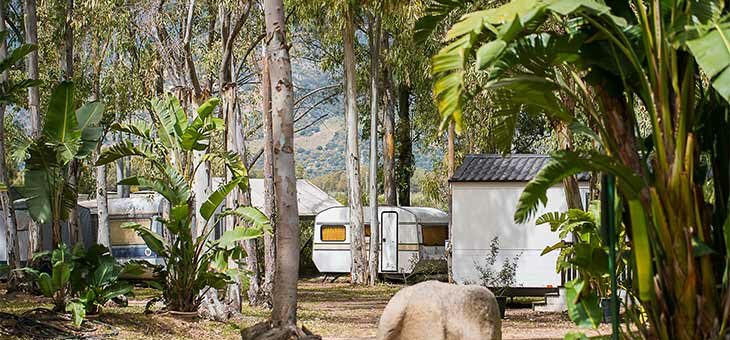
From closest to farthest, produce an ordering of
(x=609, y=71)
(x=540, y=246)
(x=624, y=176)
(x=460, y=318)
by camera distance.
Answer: (x=624, y=176), (x=609, y=71), (x=460, y=318), (x=540, y=246)

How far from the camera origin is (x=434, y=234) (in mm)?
27219

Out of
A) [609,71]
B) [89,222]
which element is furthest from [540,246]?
[89,222]

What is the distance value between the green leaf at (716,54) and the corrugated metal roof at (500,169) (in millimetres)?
11059

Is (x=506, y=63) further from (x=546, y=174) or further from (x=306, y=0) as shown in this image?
(x=306, y=0)

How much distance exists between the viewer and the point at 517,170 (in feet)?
60.2

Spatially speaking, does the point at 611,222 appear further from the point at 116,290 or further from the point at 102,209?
the point at 102,209

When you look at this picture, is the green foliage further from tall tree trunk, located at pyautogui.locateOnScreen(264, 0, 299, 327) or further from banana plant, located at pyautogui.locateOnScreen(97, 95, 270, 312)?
tall tree trunk, located at pyautogui.locateOnScreen(264, 0, 299, 327)

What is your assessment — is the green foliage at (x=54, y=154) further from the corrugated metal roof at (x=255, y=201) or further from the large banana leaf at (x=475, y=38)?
the corrugated metal roof at (x=255, y=201)

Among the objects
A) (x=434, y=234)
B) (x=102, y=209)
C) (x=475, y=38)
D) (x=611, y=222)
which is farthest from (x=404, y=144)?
(x=475, y=38)

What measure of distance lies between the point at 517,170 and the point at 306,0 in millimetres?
5853

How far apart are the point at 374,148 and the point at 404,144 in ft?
17.2

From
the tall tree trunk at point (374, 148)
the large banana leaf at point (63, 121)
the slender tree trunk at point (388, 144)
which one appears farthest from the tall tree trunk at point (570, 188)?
the slender tree trunk at point (388, 144)

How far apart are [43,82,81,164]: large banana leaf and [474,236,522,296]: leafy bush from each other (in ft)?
23.6

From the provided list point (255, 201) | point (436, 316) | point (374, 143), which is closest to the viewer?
point (436, 316)
